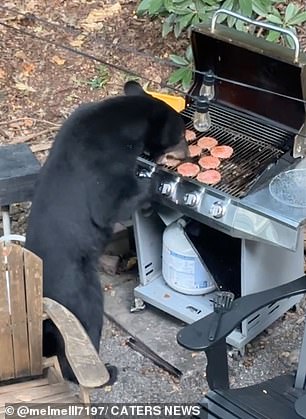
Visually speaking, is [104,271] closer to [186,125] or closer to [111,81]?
[186,125]

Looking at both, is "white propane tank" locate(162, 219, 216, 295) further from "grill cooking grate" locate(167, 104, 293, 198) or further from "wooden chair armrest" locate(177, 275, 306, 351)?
"wooden chair armrest" locate(177, 275, 306, 351)

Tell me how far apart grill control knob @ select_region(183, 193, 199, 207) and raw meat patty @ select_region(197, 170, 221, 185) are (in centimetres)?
8

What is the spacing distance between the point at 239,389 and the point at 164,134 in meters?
1.37

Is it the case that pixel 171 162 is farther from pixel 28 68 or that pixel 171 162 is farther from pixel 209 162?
pixel 28 68

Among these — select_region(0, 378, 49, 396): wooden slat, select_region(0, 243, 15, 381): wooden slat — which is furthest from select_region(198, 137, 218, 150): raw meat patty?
select_region(0, 378, 49, 396): wooden slat

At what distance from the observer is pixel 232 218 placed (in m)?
4.23

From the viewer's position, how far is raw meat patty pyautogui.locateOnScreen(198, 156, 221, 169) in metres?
4.47

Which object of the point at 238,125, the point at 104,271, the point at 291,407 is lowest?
the point at 104,271

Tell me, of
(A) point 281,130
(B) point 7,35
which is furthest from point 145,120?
(B) point 7,35

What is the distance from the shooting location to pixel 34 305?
3773mm

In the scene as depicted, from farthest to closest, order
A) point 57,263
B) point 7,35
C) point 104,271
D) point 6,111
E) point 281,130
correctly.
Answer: point 7,35 → point 6,111 → point 104,271 → point 281,130 → point 57,263

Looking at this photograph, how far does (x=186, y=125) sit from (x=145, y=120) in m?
0.33

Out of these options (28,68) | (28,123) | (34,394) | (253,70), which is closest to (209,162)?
(253,70)

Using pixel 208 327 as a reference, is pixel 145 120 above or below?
above
